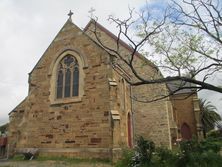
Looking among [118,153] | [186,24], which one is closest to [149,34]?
[186,24]

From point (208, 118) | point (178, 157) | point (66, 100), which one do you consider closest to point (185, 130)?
point (208, 118)

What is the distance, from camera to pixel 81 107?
1569 cm

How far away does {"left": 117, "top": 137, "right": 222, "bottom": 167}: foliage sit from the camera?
9.09 m

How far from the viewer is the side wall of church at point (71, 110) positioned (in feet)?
48.4

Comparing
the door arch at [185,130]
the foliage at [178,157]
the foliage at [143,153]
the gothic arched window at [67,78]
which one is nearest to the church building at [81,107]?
the gothic arched window at [67,78]

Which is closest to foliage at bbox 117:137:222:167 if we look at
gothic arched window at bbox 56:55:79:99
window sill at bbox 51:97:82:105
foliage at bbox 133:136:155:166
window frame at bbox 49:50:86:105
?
foliage at bbox 133:136:155:166

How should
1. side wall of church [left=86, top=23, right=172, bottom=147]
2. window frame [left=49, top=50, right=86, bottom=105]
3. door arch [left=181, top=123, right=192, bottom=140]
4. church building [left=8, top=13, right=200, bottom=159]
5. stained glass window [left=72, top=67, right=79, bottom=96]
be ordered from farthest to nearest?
door arch [left=181, top=123, right=192, bottom=140]
side wall of church [left=86, top=23, right=172, bottom=147]
stained glass window [left=72, top=67, right=79, bottom=96]
window frame [left=49, top=50, right=86, bottom=105]
church building [left=8, top=13, right=200, bottom=159]

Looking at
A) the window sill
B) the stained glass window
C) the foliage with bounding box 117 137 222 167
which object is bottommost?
the foliage with bounding box 117 137 222 167

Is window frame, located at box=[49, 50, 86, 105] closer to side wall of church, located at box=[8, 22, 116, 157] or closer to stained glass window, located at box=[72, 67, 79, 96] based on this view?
side wall of church, located at box=[8, 22, 116, 157]

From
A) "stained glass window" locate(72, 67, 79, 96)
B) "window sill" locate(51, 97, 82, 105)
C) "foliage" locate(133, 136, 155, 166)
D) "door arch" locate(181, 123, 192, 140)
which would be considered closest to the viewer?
"foliage" locate(133, 136, 155, 166)

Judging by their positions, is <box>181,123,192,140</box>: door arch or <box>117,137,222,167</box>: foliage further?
<box>181,123,192,140</box>: door arch

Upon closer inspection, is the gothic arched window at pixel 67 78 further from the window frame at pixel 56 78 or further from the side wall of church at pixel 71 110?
the side wall of church at pixel 71 110

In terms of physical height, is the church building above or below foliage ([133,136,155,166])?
above

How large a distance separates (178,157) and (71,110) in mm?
8521
